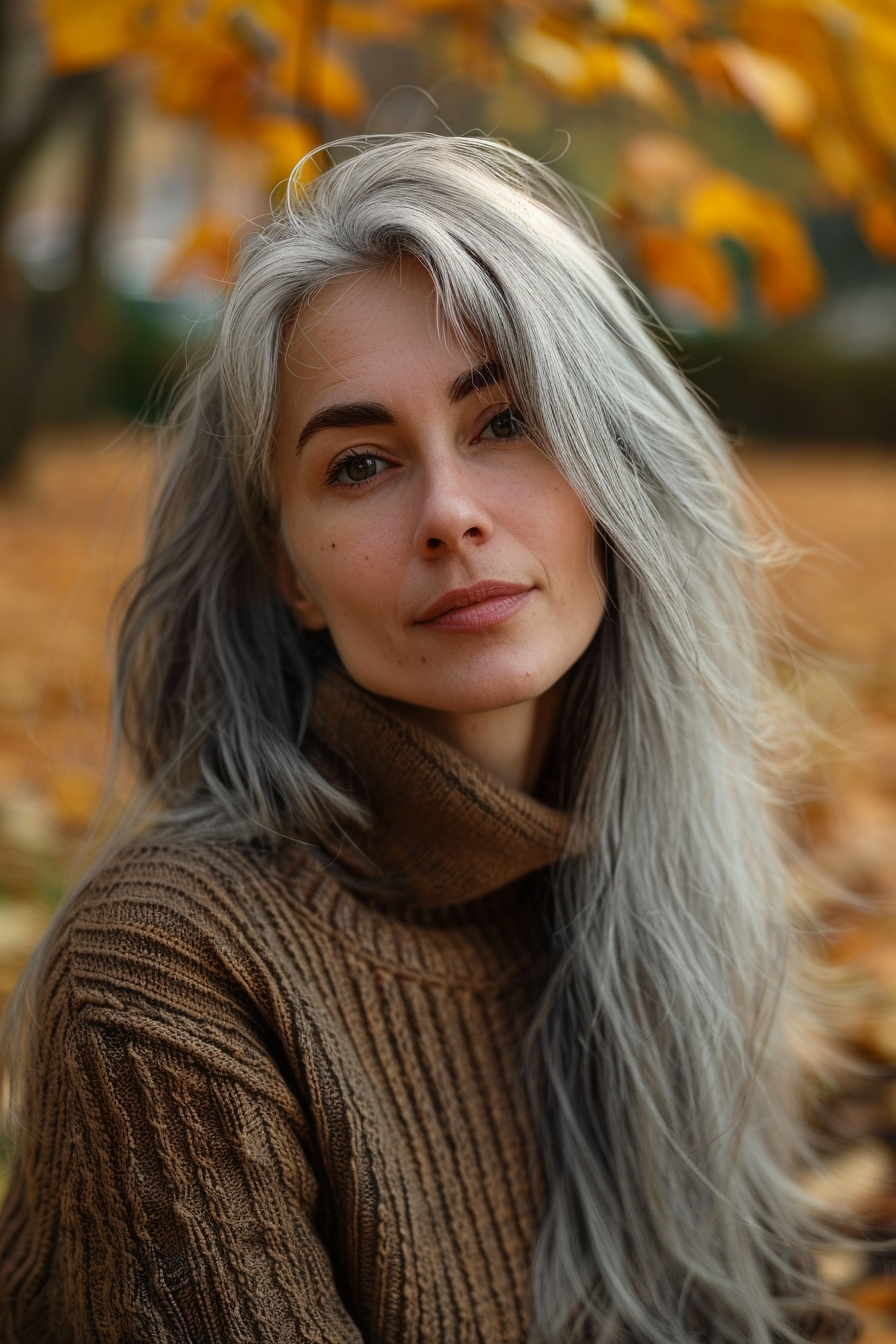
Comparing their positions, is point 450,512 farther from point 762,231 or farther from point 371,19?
point 371,19

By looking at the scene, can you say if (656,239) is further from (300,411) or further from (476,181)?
(300,411)

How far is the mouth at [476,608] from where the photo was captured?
1.48 meters

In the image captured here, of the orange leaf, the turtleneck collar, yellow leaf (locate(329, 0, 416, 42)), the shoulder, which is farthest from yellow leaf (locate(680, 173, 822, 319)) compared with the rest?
the shoulder

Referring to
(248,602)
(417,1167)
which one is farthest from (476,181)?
(417,1167)

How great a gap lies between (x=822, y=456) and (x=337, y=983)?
1069cm

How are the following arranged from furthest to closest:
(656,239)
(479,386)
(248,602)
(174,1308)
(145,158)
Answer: (145,158), (656,239), (248,602), (479,386), (174,1308)

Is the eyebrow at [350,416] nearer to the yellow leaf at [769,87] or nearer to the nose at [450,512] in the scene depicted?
the nose at [450,512]

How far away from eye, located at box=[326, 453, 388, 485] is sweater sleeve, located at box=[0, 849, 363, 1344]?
537mm

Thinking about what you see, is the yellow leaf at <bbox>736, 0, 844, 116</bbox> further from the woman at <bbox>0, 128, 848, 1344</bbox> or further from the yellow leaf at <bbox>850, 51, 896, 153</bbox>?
the woman at <bbox>0, 128, 848, 1344</bbox>

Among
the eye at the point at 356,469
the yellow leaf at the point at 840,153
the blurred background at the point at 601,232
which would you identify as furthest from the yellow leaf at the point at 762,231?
the eye at the point at 356,469

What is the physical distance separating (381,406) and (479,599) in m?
0.24

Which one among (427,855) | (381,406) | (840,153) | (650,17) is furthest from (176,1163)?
(840,153)

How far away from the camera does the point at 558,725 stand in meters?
1.80

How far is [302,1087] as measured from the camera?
4.87ft
